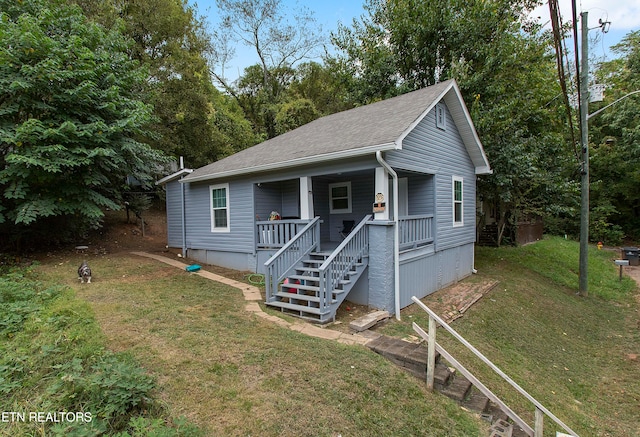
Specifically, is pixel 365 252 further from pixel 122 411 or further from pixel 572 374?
pixel 122 411

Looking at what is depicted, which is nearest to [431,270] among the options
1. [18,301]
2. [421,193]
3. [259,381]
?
[421,193]

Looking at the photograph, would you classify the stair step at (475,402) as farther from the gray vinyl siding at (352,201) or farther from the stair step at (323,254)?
Result: the gray vinyl siding at (352,201)

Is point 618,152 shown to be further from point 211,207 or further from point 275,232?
point 211,207

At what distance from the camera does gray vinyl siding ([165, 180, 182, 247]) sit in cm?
1170

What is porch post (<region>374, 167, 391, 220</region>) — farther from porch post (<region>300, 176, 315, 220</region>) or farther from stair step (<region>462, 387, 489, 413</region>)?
stair step (<region>462, 387, 489, 413</region>)

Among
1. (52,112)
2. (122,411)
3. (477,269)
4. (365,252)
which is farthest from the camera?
(477,269)

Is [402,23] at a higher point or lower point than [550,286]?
higher

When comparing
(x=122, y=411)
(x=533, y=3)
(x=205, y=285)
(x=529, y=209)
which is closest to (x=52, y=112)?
(x=205, y=285)

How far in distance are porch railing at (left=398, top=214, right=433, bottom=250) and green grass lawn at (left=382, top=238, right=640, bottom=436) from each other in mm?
1424

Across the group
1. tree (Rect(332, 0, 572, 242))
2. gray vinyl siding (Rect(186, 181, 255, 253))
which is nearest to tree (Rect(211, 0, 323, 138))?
tree (Rect(332, 0, 572, 242))

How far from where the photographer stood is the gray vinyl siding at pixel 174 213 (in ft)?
38.4

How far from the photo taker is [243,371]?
343cm

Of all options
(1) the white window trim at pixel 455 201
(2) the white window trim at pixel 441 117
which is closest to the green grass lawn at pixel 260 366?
(1) the white window trim at pixel 455 201

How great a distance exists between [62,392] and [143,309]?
2.50 metres
